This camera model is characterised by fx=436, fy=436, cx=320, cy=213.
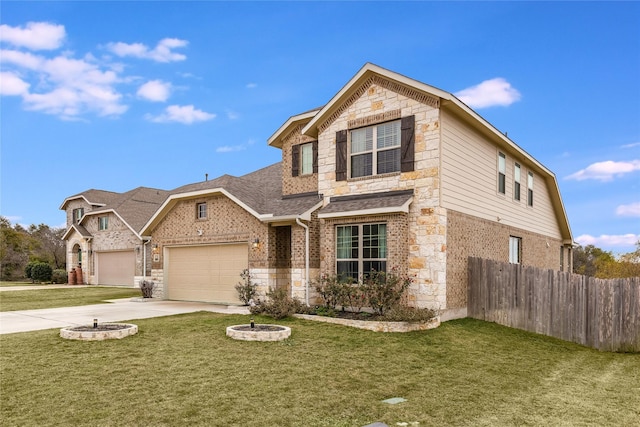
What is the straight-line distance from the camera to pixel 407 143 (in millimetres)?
12469

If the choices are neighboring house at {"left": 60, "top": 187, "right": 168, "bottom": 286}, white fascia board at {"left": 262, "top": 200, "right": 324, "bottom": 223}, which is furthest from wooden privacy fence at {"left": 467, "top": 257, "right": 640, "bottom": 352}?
neighboring house at {"left": 60, "top": 187, "right": 168, "bottom": 286}

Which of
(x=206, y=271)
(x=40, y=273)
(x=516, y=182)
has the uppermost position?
(x=516, y=182)

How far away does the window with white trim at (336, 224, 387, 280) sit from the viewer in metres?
12.5

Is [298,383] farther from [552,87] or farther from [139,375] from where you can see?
[552,87]

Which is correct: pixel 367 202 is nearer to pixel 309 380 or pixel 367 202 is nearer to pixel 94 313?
pixel 309 380

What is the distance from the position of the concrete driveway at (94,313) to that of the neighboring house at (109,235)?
412 inches

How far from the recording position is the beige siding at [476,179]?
12539 millimetres

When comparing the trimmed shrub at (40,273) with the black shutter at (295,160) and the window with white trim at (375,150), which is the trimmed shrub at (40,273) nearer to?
the black shutter at (295,160)

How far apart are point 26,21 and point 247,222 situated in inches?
379

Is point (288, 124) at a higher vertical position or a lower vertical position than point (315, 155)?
higher

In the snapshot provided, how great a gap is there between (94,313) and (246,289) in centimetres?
489

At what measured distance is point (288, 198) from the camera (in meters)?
16.2

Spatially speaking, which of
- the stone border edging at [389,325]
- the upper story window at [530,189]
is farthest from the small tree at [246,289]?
the upper story window at [530,189]

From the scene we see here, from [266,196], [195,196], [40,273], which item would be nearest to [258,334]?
[266,196]
